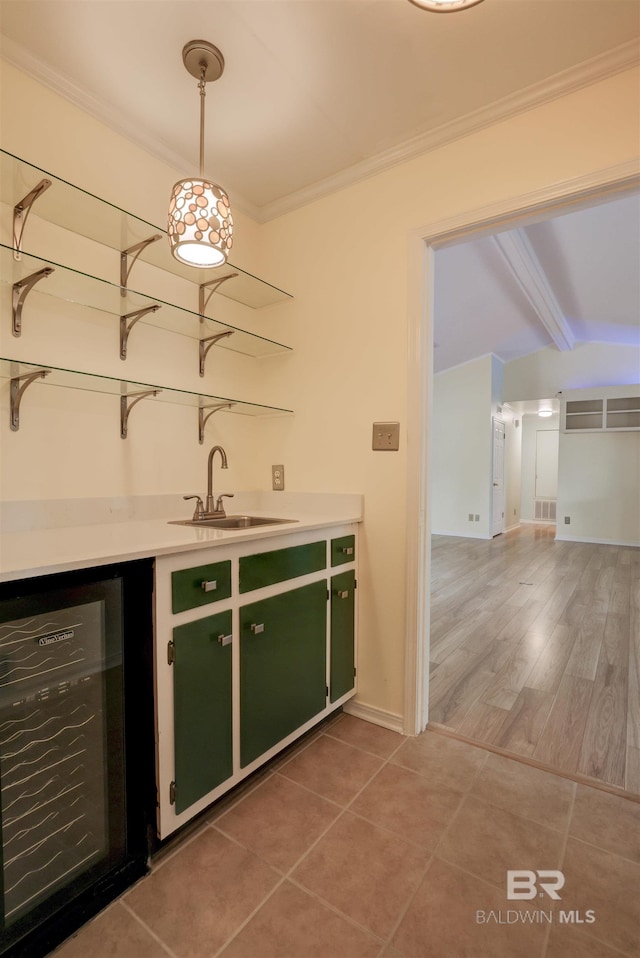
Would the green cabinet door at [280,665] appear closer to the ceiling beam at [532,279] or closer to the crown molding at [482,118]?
the crown molding at [482,118]

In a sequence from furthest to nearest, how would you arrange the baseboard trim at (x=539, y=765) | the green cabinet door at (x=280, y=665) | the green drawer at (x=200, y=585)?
the baseboard trim at (x=539, y=765), the green cabinet door at (x=280, y=665), the green drawer at (x=200, y=585)

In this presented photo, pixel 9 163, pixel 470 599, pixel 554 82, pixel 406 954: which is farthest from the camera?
pixel 470 599

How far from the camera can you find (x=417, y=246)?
6.19 ft

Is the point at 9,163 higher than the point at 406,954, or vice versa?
the point at 9,163

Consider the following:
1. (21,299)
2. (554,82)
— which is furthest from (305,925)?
(554,82)

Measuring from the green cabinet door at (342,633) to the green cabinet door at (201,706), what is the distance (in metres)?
0.61

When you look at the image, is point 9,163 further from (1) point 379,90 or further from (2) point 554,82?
(2) point 554,82

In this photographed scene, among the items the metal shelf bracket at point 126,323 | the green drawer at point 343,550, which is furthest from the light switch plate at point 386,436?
the metal shelf bracket at point 126,323

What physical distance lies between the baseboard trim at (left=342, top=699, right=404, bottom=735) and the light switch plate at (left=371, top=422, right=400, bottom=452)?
1204mm

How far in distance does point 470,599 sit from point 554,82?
11.5 ft

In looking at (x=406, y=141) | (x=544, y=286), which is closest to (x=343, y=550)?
(x=406, y=141)

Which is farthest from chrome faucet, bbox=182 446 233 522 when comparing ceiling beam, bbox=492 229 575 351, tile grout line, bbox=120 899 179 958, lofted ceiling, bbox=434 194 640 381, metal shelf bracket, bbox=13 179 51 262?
ceiling beam, bbox=492 229 575 351

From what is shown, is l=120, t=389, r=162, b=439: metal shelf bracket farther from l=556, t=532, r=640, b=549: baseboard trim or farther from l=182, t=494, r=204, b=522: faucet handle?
l=556, t=532, r=640, b=549: baseboard trim

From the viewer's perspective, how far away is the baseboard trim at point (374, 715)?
196 cm
